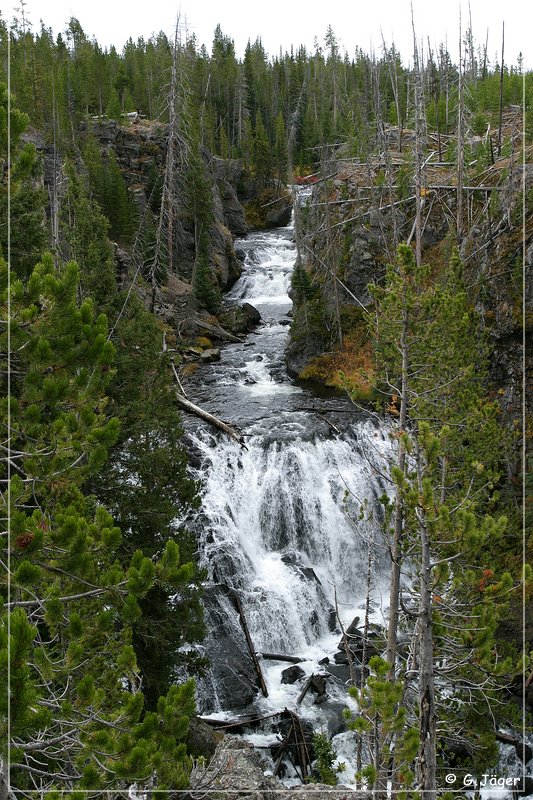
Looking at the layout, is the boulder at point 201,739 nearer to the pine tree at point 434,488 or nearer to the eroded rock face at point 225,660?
the eroded rock face at point 225,660

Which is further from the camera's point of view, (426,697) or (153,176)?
(153,176)

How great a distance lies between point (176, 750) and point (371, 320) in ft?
23.1

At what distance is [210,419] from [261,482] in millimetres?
3466

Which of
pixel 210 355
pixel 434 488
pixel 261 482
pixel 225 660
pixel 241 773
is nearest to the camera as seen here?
pixel 434 488

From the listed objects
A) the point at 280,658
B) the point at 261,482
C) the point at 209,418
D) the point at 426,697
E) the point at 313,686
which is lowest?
the point at 313,686

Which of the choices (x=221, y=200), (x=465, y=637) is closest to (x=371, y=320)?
(x=465, y=637)

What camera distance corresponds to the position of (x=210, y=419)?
21.5 meters

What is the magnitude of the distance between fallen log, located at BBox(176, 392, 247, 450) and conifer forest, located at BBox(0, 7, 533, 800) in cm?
16

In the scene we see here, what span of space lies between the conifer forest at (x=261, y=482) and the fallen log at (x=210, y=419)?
0.16m

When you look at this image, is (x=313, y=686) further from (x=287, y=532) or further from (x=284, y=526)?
(x=284, y=526)

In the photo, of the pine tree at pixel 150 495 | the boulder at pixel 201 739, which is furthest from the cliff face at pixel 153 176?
the boulder at pixel 201 739

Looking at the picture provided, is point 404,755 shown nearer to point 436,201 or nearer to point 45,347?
point 45,347

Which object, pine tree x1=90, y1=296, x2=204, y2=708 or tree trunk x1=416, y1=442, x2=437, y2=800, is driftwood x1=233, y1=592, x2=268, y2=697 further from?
tree trunk x1=416, y1=442, x2=437, y2=800

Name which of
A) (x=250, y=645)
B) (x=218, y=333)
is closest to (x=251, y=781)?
(x=250, y=645)
